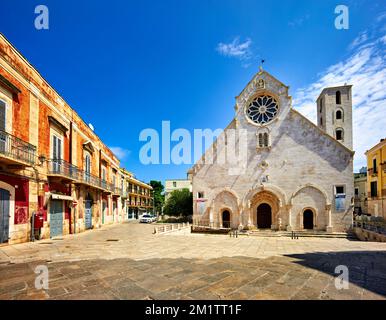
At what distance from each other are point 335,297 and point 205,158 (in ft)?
65.7

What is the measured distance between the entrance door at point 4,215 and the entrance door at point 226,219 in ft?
58.4

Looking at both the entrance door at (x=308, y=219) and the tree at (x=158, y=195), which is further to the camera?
the tree at (x=158, y=195)

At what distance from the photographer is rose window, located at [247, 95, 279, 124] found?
23109 mm

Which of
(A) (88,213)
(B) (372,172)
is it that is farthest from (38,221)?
(B) (372,172)

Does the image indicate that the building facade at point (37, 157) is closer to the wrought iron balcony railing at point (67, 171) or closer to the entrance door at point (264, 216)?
the wrought iron balcony railing at point (67, 171)

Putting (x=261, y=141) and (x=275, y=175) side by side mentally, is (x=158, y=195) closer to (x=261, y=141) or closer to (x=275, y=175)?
(x=261, y=141)

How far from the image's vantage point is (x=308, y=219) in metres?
20.7

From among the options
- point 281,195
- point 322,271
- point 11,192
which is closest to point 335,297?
point 322,271

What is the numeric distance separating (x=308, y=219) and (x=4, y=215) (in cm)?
2277

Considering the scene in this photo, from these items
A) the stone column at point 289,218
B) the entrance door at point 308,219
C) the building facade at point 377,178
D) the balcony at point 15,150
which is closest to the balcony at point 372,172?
the building facade at point 377,178

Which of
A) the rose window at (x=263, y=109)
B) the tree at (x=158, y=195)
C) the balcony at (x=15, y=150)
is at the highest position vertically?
the rose window at (x=263, y=109)

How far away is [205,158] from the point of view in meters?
24.0

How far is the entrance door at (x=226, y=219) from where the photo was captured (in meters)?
22.6

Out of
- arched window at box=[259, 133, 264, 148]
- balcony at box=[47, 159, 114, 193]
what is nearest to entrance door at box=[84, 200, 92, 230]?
balcony at box=[47, 159, 114, 193]
